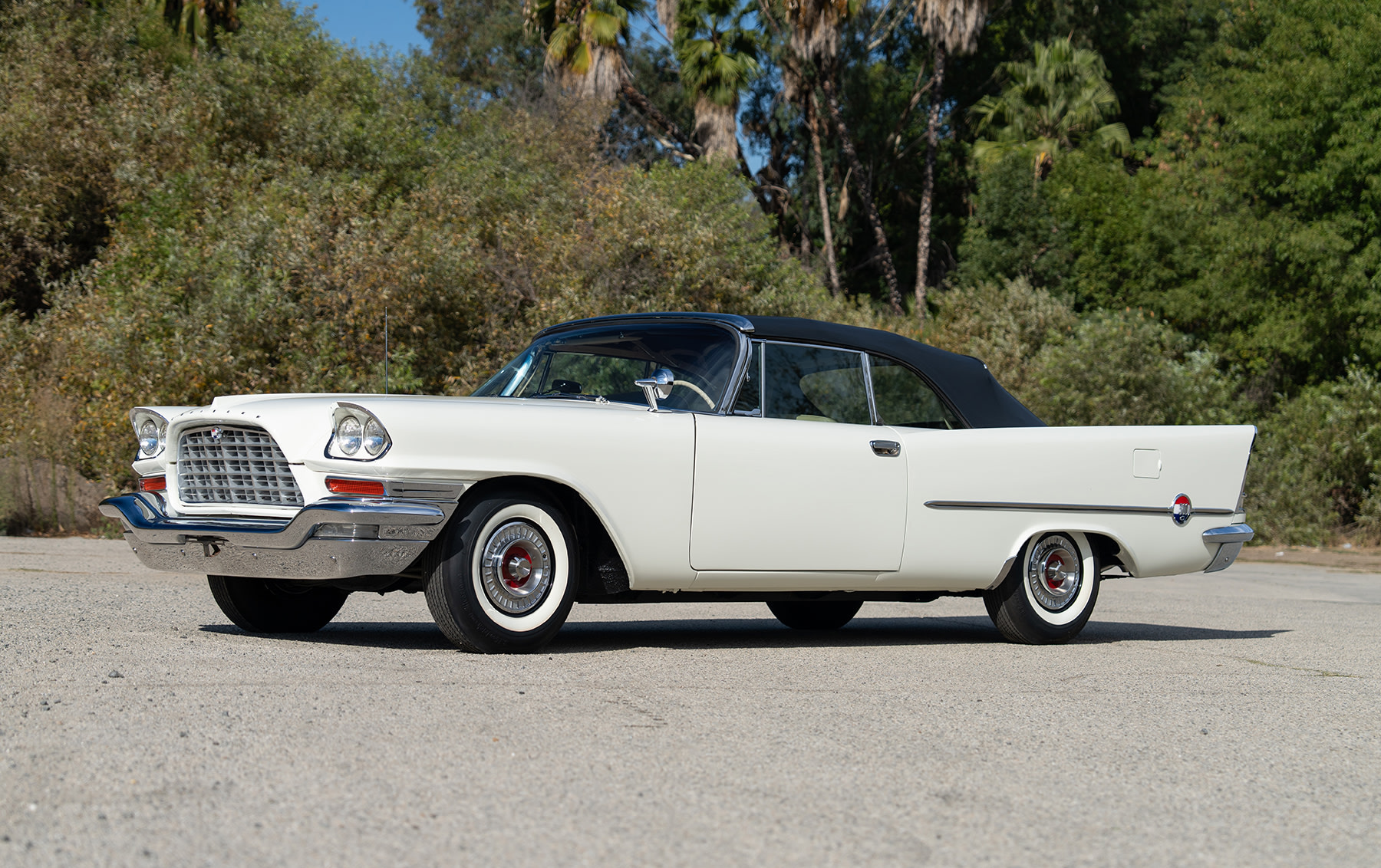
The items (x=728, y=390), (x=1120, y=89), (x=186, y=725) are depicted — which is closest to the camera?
(x=186, y=725)

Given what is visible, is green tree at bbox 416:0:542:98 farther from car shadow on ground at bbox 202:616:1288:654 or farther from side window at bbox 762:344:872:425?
side window at bbox 762:344:872:425

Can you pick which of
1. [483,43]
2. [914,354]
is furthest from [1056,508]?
[483,43]

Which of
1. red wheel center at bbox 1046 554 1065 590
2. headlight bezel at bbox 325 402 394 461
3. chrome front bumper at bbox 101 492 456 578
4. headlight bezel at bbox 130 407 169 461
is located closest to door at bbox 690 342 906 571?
red wheel center at bbox 1046 554 1065 590

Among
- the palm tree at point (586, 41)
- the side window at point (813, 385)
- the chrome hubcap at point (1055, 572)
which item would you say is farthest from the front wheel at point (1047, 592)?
the palm tree at point (586, 41)

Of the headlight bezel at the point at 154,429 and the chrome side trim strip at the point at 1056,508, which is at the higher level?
the headlight bezel at the point at 154,429

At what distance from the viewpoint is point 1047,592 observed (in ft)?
25.1

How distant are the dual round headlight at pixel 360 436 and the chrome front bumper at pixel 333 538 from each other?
0.68ft

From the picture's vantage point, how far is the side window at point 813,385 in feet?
22.3

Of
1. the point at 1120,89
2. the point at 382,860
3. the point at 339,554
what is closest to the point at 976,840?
the point at 382,860

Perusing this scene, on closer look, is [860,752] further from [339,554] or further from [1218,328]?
[1218,328]

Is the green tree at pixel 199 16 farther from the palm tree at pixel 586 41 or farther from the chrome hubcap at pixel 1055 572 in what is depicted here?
the chrome hubcap at pixel 1055 572

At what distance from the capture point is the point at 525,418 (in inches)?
236

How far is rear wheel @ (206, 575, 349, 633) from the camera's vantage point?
6785 mm

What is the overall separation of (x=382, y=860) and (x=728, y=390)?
153 inches
